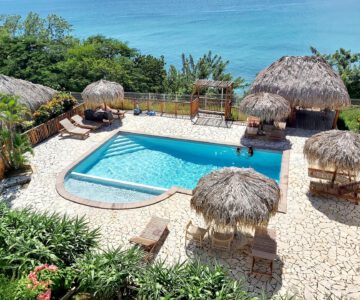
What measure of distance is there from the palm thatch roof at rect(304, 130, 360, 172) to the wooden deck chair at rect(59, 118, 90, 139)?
37.4 ft

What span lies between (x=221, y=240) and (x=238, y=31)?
3596 inches

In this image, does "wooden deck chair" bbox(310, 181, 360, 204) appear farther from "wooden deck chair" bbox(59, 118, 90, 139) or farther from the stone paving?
"wooden deck chair" bbox(59, 118, 90, 139)

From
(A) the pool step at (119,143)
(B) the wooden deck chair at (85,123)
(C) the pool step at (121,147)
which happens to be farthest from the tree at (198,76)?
(C) the pool step at (121,147)

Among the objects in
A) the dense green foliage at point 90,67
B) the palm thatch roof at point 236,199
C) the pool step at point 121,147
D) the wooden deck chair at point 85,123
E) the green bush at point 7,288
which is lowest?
the green bush at point 7,288

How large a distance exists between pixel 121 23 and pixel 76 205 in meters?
112

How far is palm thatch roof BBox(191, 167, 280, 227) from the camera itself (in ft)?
27.7

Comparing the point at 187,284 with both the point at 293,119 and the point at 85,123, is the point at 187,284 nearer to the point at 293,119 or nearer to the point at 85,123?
the point at 85,123

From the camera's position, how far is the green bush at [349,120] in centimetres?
1811

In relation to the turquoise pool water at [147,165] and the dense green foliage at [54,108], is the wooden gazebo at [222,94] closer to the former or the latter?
the turquoise pool water at [147,165]

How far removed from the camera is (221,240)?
9.07 metres

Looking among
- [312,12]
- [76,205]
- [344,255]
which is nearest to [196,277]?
[344,255]

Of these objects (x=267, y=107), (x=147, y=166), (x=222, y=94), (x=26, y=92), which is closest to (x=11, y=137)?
(x=26, y=92)

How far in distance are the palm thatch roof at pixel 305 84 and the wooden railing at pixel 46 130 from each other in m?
11.1

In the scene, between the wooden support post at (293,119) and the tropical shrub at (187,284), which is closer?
the tropical shrub at (187,284)
